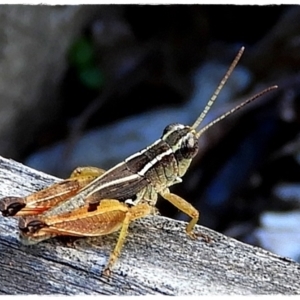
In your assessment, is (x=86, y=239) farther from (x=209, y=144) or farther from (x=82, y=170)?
(x=209, y=144)

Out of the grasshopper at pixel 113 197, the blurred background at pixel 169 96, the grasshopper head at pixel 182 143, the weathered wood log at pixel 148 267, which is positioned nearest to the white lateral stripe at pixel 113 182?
the grasshopper at pixel 113 197

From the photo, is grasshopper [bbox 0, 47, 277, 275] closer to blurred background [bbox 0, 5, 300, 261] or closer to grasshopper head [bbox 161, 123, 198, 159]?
grasshopper head [bbox 161, 123, 198, 159]

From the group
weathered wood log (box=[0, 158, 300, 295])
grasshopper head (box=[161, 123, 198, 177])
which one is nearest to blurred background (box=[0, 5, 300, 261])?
grasshopper head (box=[161, 123, 198, 177])

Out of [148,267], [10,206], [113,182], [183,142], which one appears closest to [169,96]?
[183,142]

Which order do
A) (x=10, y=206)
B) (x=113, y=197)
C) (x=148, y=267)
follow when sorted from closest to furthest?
(x=148, y=267) → (x=10, y=206) → (x=113, y=197)

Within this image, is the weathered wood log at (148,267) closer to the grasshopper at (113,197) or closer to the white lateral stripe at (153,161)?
the grasshopper at (113,197)

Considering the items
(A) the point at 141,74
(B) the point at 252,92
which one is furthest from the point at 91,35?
(B) the point at 252,92

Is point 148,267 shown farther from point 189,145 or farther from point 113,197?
point 189,145
